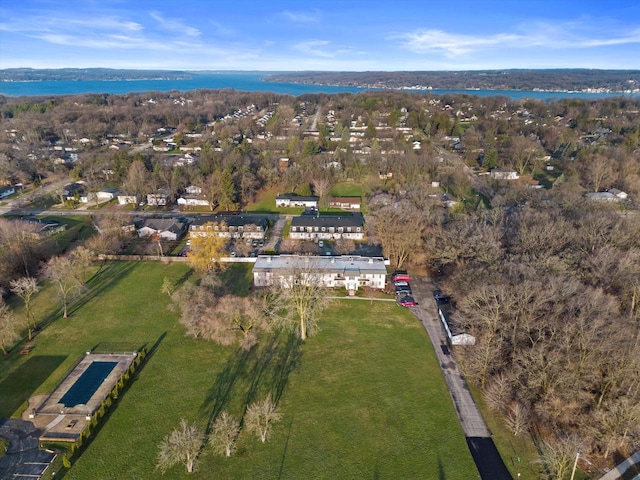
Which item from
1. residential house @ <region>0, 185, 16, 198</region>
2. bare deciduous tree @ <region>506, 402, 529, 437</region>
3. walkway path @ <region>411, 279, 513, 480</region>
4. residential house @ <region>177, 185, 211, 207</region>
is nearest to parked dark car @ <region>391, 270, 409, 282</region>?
walkway path @ <region>411, 279, 513, 480</region>

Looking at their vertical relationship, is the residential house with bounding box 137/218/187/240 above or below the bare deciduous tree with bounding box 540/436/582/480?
above

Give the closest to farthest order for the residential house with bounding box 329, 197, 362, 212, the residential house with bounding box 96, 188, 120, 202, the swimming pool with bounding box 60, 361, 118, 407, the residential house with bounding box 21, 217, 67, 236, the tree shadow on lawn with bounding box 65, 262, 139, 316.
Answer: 1. the swimming pool with bounding box 60, 361, 118, 407
2. the tree shadow on lawn with bounding box 65, 262, 139, 316
3. the residential house with bounding box 21, 217, 67, 236
4. the residential house with bounding box 329, 197, 362, 212
5. the residential house with bounding box 96, 188, 120, 202

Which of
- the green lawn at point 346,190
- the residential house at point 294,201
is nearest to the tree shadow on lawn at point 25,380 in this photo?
the residential house at point 294,201

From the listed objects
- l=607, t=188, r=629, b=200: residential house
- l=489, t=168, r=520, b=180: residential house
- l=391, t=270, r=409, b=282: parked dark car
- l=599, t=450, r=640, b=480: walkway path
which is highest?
l=489, t=168, r=520, b=180: residential house

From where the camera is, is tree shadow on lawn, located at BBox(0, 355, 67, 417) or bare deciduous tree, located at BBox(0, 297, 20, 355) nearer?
tree shadow on lawn, located at BBox(0, 355, 67, 417)

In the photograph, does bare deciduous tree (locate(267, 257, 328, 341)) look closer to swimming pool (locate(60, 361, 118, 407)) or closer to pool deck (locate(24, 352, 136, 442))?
pool deck (locate(24, 352, 136, 442))

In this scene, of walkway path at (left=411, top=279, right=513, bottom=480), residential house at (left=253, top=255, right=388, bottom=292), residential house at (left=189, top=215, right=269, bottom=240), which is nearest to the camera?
walkway path at (left=411, top=279, right=513, bottom=480)
